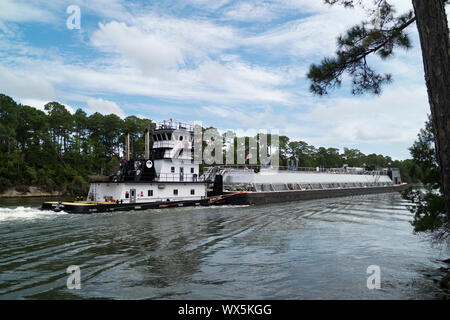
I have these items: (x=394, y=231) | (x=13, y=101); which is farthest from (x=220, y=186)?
(x=13, y=101)

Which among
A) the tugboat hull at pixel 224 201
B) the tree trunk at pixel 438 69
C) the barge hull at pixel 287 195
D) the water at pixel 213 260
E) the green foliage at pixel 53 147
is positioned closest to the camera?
the tree trunk at pixel 438 69

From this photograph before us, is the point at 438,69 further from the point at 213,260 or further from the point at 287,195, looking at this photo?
the point at 287,195

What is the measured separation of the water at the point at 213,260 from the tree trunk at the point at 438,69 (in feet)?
12.0

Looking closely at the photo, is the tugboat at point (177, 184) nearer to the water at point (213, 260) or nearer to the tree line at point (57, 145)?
the water at point (213, 260)

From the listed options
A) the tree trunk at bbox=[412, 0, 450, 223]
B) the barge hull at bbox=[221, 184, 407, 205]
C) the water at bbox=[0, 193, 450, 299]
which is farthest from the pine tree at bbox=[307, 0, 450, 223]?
the barge hull at bbox=[221, 184, 407, 205]

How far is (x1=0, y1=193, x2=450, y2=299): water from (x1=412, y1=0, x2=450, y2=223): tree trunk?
3.67 meters

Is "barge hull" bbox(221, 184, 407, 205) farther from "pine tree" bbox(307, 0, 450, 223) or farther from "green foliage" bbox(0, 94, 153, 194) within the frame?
"green foliage" bbox(0, 94, 153, 194)

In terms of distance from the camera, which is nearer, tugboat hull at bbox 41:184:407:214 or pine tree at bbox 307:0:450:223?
pine tree at bbox 307:0:450:223

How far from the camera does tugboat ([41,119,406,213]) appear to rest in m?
26.4

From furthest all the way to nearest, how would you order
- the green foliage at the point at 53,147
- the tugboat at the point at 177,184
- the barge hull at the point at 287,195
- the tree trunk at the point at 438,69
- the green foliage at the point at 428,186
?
1. the green foliage at the point at 53,147
2. the barge hull at the point at 287,195
3. the tugboat at the point at 177,184
4. the green foliage at the point at 428,186
5. the tree trunk at the point at 438,69

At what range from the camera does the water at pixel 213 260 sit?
772cm

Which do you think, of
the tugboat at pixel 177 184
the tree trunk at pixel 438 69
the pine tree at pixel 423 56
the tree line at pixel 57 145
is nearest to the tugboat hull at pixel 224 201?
the tugboat at pixel 177 184
